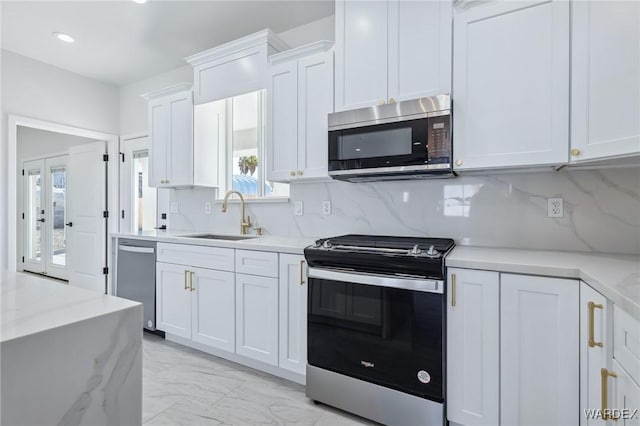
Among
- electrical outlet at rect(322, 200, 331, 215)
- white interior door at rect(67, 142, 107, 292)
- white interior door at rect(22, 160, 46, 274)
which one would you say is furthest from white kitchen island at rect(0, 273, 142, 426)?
white interior door at rect(22, 160, 46, 274)

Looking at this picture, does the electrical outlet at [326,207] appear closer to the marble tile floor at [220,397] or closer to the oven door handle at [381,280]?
the oven door handle at [381,280]

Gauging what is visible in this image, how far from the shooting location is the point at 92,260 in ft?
14.6

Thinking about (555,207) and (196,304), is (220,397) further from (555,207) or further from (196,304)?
(555,207)

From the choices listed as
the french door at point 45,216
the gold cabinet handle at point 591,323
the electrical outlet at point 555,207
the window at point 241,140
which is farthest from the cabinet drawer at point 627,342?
the french door at point 45,216

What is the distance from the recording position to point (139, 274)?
3002 mm

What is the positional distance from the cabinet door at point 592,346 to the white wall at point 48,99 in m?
4.39

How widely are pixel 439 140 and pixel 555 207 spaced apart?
2.63 ft

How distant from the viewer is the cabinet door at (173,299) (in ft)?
8.77

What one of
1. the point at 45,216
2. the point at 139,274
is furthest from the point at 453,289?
the point at 45,216

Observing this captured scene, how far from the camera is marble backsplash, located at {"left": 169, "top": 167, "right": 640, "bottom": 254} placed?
6.03ft

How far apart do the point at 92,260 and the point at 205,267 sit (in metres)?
2.89

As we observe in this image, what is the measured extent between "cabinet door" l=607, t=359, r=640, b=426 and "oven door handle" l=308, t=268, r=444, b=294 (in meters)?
0.68

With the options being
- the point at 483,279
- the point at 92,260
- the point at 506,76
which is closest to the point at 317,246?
the point at 483,279

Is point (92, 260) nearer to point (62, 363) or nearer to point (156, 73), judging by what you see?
point (156, 73)
